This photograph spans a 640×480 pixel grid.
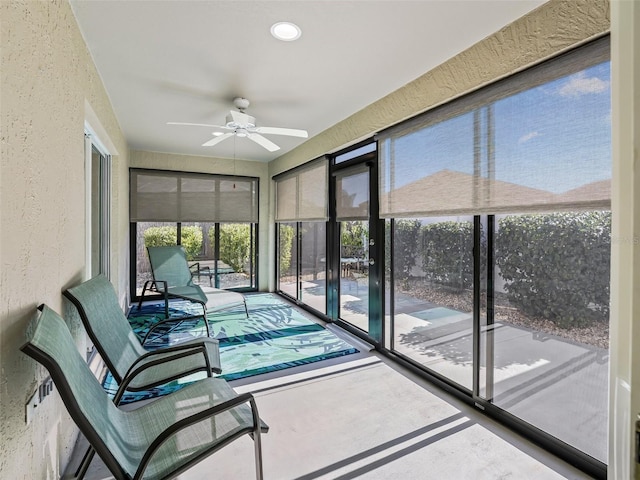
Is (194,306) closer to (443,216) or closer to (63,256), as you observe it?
(63,256)

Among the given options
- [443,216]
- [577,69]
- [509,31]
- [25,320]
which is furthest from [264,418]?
[509,31]

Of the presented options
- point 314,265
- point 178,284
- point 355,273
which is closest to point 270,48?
point 355,273

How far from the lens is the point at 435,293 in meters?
2.76

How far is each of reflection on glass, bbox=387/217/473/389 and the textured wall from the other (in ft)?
3.21

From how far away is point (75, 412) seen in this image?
1095mm

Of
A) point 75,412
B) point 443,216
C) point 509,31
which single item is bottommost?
point 75,412

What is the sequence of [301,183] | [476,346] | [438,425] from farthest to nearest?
[301,183], [476,346], [438,425]

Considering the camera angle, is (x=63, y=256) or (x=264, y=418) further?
(x=264, y=418)

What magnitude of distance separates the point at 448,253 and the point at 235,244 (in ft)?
14.6

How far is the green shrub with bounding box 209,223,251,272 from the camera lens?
606 cm

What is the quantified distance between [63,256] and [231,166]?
4.51m

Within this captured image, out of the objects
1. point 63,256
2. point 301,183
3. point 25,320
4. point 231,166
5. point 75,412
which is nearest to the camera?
point 75,412

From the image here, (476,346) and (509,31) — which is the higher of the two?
(509,31)

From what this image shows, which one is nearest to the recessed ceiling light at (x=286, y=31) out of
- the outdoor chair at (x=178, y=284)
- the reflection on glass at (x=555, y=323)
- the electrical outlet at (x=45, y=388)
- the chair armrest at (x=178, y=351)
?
the reflection on glass at (x=555, y=323)
